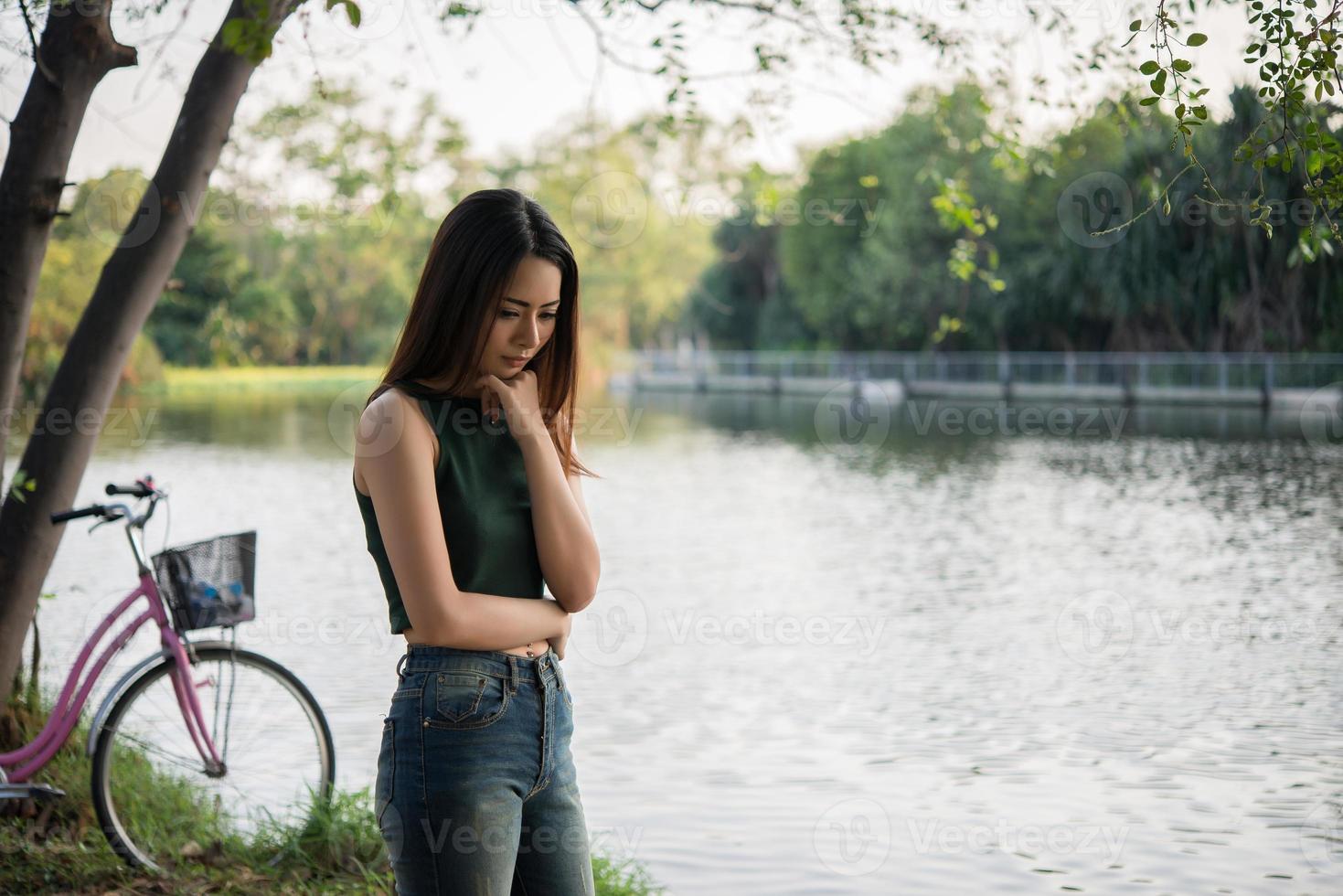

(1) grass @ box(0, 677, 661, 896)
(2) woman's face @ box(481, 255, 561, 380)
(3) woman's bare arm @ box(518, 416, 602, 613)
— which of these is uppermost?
(2) woman's face @ box(481, 255, 561, 380)

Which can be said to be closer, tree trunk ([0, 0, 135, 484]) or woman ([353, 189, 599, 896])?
woman ([353, 189, 599, 896])

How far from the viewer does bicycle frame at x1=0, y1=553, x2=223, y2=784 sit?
14.8 ft

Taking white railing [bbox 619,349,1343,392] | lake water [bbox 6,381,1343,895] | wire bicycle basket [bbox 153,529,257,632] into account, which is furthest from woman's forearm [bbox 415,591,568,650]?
white railing [bbox 619,349,1343,392]

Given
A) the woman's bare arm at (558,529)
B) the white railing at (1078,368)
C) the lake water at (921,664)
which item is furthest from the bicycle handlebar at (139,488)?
the white railing at (1078,368)

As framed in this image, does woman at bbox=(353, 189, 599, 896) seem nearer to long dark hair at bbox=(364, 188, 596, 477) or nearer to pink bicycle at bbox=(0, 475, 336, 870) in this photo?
long dark hair at bbox=(364, 188, 596, 477)

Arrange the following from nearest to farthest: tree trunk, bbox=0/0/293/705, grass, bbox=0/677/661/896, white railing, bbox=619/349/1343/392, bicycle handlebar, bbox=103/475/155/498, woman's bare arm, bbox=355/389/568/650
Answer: woman's bare arm, bbox=355/389/568/650
grass, bbox=0/677/661/896
bicycle handlebar, bbox=103/475/155/498
tree trunk, bbox=0/0/293/705
white railing, bbox=619/349/1343/392

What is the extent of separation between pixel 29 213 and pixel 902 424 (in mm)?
28480

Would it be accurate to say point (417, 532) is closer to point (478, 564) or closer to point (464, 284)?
point (478, 564)

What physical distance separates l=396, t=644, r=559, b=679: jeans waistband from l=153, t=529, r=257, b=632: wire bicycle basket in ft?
7.75

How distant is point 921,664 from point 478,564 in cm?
660

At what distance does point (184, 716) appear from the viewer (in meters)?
4.57

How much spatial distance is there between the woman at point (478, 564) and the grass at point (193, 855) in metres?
2.20

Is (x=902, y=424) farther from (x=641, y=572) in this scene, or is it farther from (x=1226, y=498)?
(x=641, y=572)

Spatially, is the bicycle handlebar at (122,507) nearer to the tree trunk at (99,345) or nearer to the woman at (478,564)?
the tree trunk at (99,345)
